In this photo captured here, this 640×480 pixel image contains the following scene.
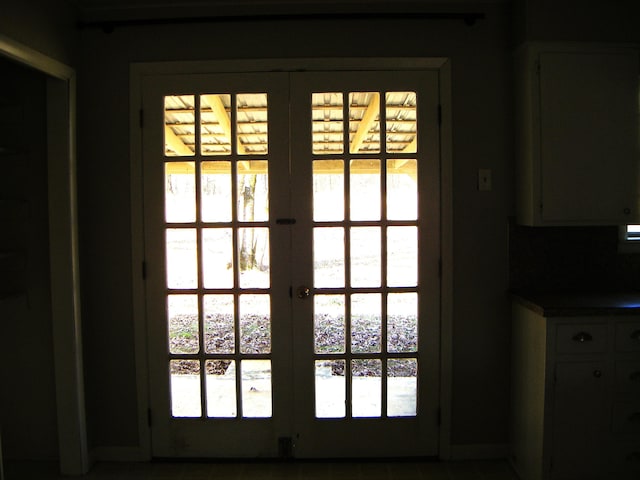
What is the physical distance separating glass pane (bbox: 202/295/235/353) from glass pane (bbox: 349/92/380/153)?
1.10m

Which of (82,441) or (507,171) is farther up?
(507,171)

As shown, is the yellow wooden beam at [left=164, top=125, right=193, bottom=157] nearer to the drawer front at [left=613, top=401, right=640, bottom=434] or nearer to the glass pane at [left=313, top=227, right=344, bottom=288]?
the glass pane at [left=313, top=227, right=344, bottom=288]

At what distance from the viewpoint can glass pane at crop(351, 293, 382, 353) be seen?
2312 mm

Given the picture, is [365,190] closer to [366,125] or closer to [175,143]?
[366,125]

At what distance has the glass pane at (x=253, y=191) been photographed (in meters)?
2.29

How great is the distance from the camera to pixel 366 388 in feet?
7.68

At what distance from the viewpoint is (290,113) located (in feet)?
7.45

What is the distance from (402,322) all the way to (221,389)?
109 centimetres

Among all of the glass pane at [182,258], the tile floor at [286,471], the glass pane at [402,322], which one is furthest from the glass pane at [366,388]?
the glass pane at [182,258]

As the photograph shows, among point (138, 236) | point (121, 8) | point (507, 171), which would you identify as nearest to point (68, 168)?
point (138, 236)

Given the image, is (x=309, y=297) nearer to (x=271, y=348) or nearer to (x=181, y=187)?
(x=271, y=348)

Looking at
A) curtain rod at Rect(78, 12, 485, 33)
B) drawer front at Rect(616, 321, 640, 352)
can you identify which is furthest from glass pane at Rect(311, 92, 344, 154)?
drawer front at Rect(616, 321, 640, 352)

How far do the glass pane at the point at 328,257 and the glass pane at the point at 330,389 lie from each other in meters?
0.46

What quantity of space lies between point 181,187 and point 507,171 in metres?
1.81
